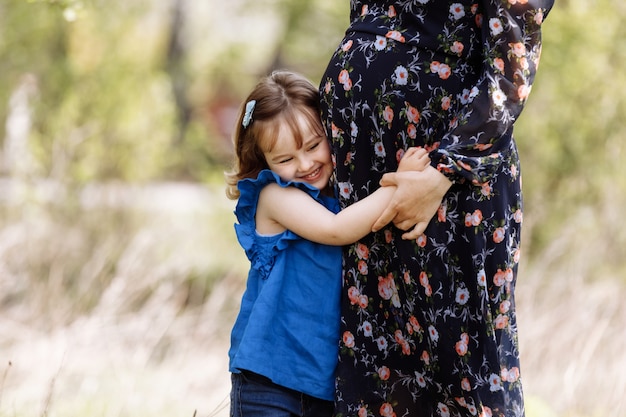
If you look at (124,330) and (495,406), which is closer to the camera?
(495,406)

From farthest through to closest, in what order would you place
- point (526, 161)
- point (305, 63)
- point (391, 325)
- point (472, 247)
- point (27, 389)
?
point (305, 63) < point (526, 161) < point (27, 389) < point (391, 325) < point (472, 247)

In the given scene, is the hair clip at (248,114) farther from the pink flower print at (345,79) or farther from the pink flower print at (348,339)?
the pink flower print at (348,339)

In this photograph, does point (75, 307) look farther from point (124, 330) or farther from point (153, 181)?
point (153, 181)

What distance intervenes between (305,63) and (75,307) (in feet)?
19.0

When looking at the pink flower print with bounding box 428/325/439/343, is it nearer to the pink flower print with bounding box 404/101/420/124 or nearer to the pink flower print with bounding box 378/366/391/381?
the pink flower print with bounding box 378/366/391/381

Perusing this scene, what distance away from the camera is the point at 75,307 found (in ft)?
17.7

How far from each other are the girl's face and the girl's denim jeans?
60 centimetres

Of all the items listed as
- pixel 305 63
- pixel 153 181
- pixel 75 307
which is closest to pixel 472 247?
pixel 75 307

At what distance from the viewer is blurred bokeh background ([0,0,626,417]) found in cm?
469

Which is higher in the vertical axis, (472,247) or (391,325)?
(472,247)

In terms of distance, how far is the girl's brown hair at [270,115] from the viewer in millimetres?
2518

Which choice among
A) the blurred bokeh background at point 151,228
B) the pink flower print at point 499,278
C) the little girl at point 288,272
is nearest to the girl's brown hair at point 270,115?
the little girl at point 288,272

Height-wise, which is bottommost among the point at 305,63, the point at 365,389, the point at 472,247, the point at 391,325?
the point at 305,63

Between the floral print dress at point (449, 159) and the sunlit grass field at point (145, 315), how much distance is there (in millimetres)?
1226
